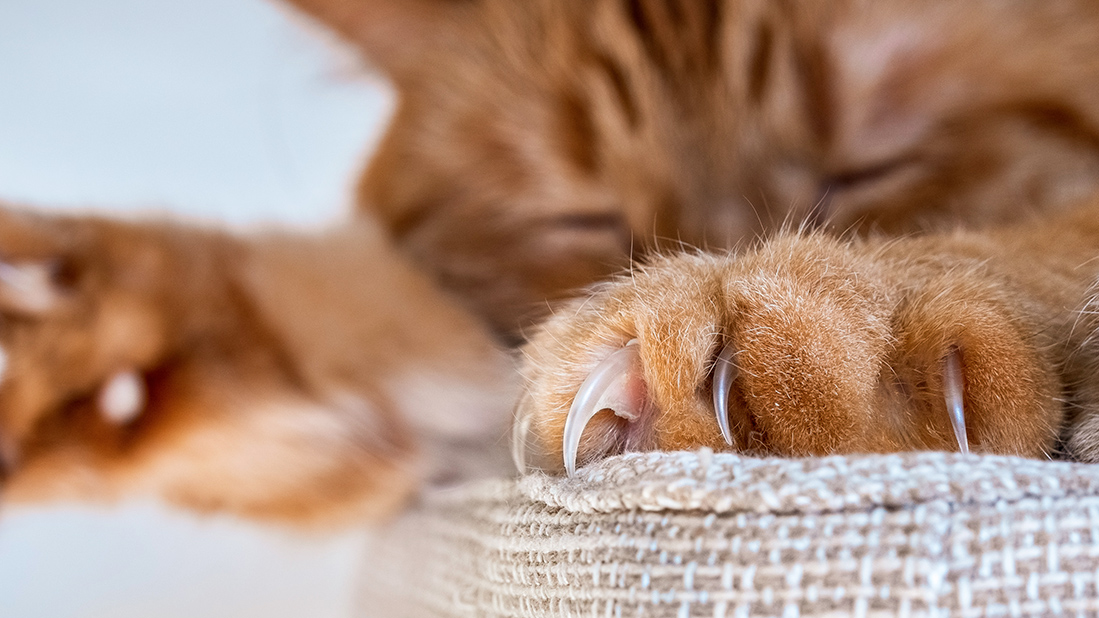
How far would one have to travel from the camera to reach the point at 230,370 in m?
0.83

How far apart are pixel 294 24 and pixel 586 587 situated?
2.96ft

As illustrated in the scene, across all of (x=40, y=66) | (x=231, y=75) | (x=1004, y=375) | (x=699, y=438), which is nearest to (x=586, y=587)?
(x=699, y=438)

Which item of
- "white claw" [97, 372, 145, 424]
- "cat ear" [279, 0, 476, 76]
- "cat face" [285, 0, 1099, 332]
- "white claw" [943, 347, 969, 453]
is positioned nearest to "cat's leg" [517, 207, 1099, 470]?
"white claw" [943, 347, 969, 453]

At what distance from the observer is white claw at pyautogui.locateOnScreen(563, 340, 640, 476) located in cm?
40

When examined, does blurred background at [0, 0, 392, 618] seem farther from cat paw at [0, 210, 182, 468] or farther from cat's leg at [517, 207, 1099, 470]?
cat's leg at [517, 207, 1099, 470]

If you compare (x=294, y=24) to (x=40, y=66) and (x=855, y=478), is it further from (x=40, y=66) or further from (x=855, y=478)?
(x=855, y=478)

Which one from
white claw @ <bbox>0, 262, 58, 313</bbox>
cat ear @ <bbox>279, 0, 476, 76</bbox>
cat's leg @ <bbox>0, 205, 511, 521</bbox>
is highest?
cat ear @ <bbox>279, 0, 476, 76</bbox>

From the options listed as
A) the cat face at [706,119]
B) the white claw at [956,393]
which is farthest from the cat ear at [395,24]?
the white claw at [956,393]

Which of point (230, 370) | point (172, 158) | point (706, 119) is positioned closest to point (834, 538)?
point (706, 119)

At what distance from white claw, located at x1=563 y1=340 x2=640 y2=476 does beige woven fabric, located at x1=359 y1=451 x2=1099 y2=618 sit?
29 mm

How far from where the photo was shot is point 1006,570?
30 centimetres

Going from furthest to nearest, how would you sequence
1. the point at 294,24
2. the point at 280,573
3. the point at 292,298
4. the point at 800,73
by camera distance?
the point at 280,573 → the point at 294,24 → the point at 292,298 → the point at 800,73

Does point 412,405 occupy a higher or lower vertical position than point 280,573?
higher

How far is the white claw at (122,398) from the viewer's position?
755 millimetres
